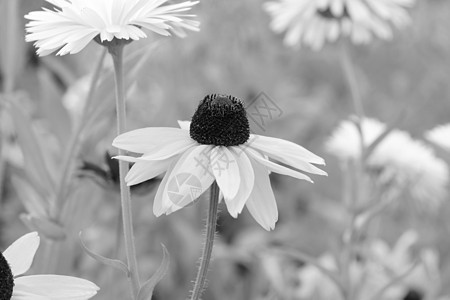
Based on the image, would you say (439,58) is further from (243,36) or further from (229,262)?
(229,262)

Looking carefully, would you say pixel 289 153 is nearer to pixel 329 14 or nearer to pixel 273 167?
pixel 273 167

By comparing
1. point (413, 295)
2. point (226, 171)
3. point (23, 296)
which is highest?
point (226, 171)

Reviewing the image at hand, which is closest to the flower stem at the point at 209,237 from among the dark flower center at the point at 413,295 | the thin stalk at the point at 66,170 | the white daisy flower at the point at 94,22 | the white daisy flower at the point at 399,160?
the white daisy flower at the point at 94,22

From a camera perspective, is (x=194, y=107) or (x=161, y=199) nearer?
→ (x=161, y=199)

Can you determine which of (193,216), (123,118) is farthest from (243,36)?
(123,118)

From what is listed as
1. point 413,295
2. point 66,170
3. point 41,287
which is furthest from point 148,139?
point 413,295

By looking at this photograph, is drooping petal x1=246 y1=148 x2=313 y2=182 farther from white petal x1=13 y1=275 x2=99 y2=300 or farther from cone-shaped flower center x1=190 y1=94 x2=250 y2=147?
white petal x1=13 y1=275 x2=99 y2=300

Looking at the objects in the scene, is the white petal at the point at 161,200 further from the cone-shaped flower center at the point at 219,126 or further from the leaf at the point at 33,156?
the leaf at the point at 33,156
